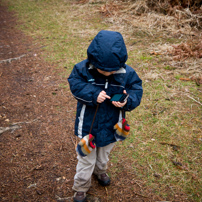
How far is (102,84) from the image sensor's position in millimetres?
2023

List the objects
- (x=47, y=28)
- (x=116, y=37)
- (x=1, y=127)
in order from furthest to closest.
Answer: (x=47, y=28) → (x=1, y=127) → (x=116, y=37)

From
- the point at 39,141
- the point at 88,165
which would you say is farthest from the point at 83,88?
the point at 39,141

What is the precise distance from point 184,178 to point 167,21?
571cm

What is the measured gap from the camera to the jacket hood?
173 centimetres

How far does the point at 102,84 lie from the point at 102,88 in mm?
42

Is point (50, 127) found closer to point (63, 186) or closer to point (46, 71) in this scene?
point (63, 186)

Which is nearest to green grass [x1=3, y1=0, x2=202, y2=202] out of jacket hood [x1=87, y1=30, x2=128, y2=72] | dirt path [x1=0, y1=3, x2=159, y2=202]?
dirt path [x1=0, y1=3, x2=159, y2=202]

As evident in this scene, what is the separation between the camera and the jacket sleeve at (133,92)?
202cm

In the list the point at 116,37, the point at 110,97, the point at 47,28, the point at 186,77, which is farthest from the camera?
the point at 47,28

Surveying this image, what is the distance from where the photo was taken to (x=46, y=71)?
520cm

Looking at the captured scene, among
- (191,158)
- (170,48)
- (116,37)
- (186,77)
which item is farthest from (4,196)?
(170,48)

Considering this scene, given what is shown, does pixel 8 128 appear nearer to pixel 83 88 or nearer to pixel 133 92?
pixel 83 88

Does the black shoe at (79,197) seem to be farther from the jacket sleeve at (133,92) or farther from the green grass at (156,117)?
the jacket sleeve at (133,92)

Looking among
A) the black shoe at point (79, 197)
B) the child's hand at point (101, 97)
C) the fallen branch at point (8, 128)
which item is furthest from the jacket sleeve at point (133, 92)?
the fallen branch at point (8, 128)
